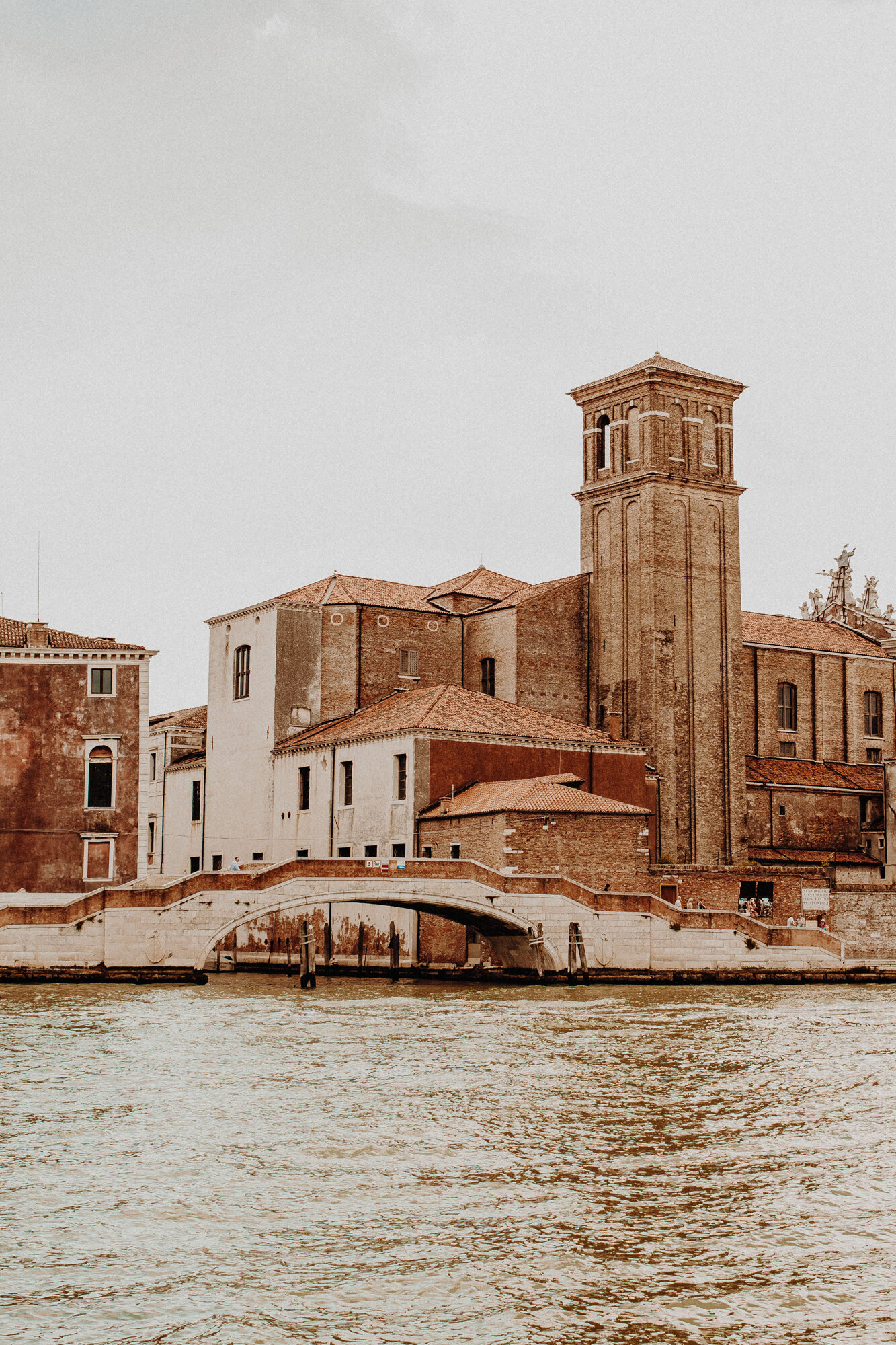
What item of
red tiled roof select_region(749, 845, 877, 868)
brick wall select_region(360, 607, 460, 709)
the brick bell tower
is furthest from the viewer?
brick wall select_region(360, 607, 460, 709)

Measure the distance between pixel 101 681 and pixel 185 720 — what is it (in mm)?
14661

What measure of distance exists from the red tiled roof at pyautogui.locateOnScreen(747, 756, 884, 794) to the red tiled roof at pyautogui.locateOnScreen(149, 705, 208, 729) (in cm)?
1565

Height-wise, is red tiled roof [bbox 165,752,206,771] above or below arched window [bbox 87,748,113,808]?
above

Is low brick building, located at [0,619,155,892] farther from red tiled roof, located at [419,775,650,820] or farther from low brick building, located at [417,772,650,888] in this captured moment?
low brick building, located at [417,772,650,888]

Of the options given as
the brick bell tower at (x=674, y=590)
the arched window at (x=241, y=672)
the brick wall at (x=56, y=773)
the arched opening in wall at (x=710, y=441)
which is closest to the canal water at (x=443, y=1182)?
the brick wall at (x=56, y=773)

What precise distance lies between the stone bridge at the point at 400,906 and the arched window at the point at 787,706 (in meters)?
13.4

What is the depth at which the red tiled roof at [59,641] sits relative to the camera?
3394 cm

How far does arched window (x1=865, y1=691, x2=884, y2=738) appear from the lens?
4666cm

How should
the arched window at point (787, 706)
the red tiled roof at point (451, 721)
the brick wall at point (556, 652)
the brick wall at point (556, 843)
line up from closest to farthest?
the brick wall at point (556, 843)
the red tiled roof at point (451, 721)
the brick wall at point (556, 652)
the arched window at point (787, 706)

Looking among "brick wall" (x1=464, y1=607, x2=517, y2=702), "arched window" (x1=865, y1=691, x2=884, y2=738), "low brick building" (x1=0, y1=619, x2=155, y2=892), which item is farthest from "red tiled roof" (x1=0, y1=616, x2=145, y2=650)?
"arched window" (x1=865, y1=691, x2=884, y2=738)

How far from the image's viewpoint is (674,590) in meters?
40.8

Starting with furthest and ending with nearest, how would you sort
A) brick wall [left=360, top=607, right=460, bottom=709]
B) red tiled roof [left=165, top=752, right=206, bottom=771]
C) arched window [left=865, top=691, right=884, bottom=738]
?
arched window [left=865, top=691, right=884, bottom=738] < red tiled roof [left=165, top=752, right=206, bottom=771] < brick wall [left=360, top=607, right=460, bottom=709]

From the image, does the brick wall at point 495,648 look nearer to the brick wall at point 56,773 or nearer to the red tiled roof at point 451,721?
the red tiled roof at point 451,721

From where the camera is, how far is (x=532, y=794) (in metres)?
32.0
